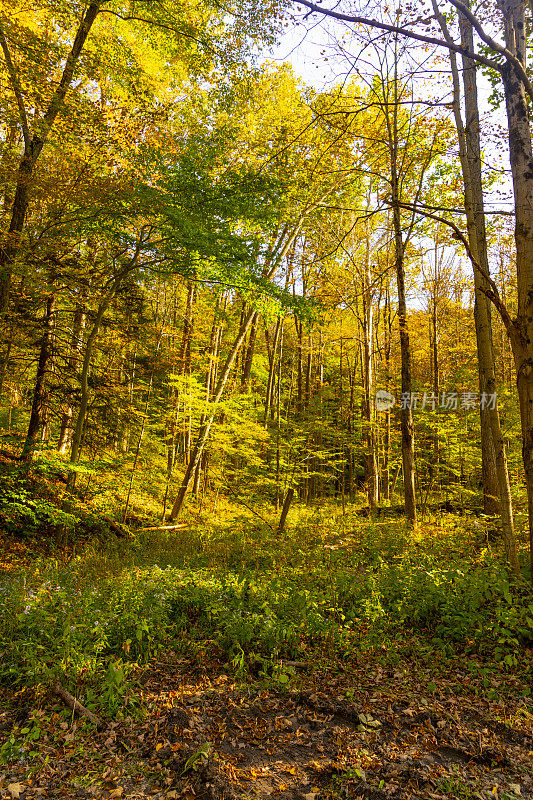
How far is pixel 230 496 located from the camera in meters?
15.1

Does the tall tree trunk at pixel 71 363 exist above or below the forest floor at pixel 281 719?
above

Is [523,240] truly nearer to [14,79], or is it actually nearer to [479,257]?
[479,257]

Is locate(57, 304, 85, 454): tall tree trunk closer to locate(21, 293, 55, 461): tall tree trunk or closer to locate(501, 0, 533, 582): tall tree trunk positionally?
locate(21, 293, 55, 461): tall tree trunk

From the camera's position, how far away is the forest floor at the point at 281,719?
2744 millimetres

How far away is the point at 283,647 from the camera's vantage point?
450 centimetres

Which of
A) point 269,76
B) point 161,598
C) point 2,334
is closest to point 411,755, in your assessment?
point 161,598

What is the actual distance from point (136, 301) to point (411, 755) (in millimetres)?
9747

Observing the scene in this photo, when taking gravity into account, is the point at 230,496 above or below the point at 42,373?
below

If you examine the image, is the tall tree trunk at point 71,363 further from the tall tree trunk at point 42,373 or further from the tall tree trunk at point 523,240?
the tall tree trunk at point 523,240

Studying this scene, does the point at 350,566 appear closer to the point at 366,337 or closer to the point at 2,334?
the point at 2,334

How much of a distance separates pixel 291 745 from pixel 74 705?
1764 mm

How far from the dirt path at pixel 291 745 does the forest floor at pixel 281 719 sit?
0.03 feet

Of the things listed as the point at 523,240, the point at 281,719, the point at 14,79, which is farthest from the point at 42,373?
the point at 523,240

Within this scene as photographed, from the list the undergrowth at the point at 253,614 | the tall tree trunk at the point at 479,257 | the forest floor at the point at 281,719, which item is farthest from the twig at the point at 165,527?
the tall tree trunk at the point at 479,257
